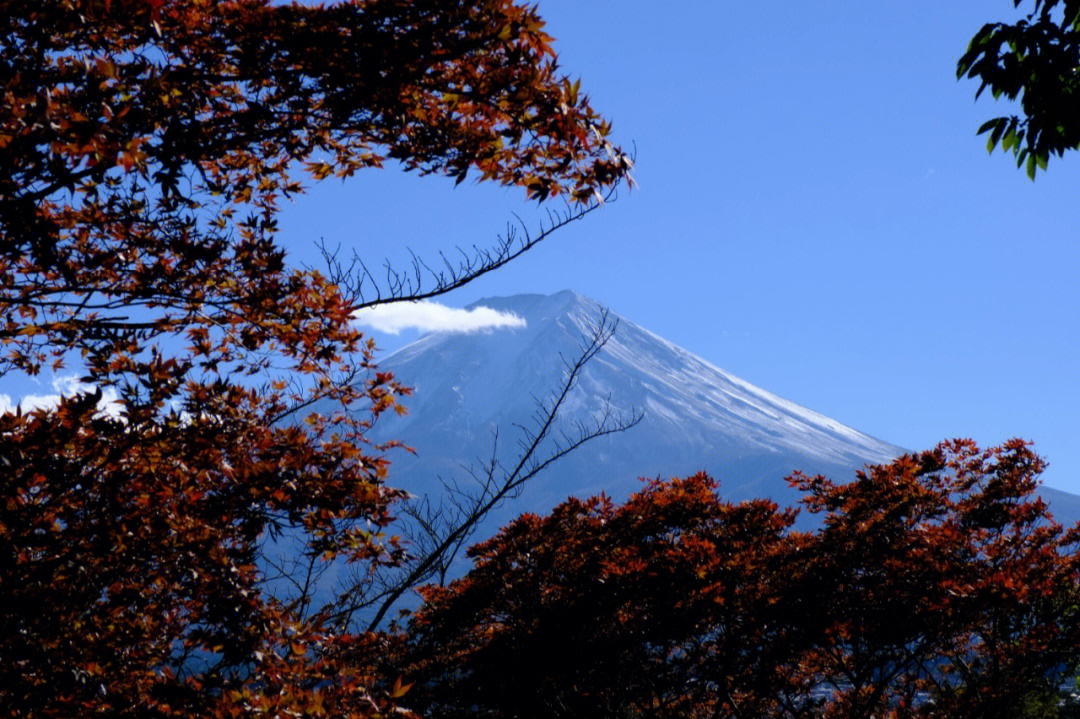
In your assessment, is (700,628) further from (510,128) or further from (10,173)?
(10,173)

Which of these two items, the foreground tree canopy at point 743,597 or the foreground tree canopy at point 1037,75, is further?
the foreground tree canopy at point 743,597

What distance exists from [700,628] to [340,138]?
630cm

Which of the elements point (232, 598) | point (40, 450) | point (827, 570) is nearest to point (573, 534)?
point (827, 570)

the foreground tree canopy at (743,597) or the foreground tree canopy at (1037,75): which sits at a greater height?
the foreground tree canopy at (1037,75)

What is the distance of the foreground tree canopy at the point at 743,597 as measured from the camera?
8.06 meters

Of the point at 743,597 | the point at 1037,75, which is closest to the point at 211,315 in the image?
the point at 1037,75

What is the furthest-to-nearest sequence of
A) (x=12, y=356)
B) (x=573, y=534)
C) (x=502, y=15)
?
(x=573, y=534) → (x=12, y=356) → (x=502, y=15)

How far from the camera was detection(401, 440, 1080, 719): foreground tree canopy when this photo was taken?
8.06 meters

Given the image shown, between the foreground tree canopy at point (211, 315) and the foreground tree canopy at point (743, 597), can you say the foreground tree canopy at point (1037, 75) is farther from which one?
the foreground tree canopy at point (743, 597)

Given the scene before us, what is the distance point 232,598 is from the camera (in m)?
3.84

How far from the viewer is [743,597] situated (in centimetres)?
804

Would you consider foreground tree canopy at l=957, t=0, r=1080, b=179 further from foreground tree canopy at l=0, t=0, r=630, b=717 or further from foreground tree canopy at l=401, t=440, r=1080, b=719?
foreground tree canopy at l=401, t=440, r=1080, b=719

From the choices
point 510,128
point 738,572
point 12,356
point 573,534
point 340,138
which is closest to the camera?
point 510,128

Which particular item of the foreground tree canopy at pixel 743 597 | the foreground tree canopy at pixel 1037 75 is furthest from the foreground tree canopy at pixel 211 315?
the foreground tree canopy at pixel 743 597
